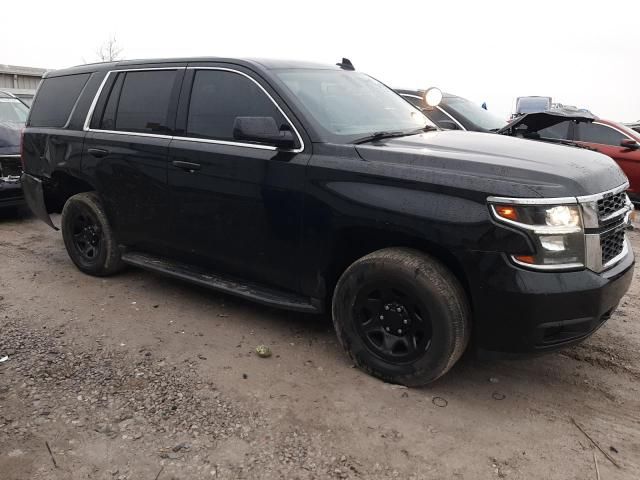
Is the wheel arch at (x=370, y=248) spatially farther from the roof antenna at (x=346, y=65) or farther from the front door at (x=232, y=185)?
the roof antenna at (x=346, y=65)

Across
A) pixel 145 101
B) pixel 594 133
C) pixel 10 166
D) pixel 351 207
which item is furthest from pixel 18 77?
pixel 351 207

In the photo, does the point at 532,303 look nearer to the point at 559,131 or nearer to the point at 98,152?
the point at 98,152

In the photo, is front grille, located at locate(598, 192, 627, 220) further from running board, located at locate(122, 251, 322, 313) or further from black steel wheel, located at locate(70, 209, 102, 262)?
black steel wheel, located at locate(70, 209, 102, 262)

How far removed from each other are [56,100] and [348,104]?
3.01 meters

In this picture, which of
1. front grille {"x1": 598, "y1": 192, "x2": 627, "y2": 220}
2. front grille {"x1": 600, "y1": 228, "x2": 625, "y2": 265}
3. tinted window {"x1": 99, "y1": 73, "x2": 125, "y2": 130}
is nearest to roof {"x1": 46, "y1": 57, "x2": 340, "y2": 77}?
tinted window {"x1": 99, "y1": 73, "x2": 125, "y2": 130}

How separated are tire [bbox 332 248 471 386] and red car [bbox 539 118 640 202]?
628cm

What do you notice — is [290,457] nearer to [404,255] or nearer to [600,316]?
[404,255]

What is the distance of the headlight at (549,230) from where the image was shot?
261 centimetres

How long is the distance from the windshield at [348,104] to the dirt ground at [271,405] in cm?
148

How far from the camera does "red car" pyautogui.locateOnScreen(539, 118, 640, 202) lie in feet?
26.9

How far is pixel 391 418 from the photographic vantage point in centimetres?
282

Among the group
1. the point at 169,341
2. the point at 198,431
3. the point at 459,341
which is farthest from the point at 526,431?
the point at 169,341

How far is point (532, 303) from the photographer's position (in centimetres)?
263

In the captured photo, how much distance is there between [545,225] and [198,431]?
78.9 inches
